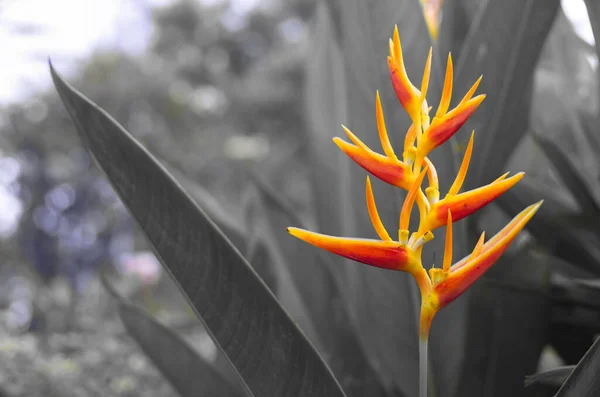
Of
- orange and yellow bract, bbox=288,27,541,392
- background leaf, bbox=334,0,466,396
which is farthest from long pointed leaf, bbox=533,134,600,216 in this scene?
orange and yellow bract, bbox=288,27,541,392

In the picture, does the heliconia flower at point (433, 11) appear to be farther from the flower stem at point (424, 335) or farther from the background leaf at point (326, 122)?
the flower stem at point (424, 335)

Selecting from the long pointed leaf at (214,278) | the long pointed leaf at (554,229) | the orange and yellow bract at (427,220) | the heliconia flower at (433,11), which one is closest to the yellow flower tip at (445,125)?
the orange and yellow bract at (427,220)

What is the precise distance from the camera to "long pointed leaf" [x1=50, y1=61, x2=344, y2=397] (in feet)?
1.01

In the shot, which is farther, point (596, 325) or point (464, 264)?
point (596, 325)

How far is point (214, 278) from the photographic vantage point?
0.31 m

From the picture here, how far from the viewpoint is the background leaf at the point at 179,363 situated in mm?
487

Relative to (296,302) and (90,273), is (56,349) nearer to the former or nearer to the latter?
(296,302)

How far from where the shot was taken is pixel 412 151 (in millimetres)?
288

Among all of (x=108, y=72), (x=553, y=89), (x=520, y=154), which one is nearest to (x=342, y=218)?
(x=520, y=154)

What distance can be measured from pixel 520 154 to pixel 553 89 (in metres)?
0.13

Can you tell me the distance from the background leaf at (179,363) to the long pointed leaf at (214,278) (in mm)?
191

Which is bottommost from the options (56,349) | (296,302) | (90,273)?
(90,273)

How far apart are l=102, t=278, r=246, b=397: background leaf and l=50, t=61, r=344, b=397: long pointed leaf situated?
0.19 m

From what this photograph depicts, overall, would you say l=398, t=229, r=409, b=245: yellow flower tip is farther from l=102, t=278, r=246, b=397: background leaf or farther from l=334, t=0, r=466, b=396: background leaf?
l=102, t=278, r=246, b=397: background leaf
